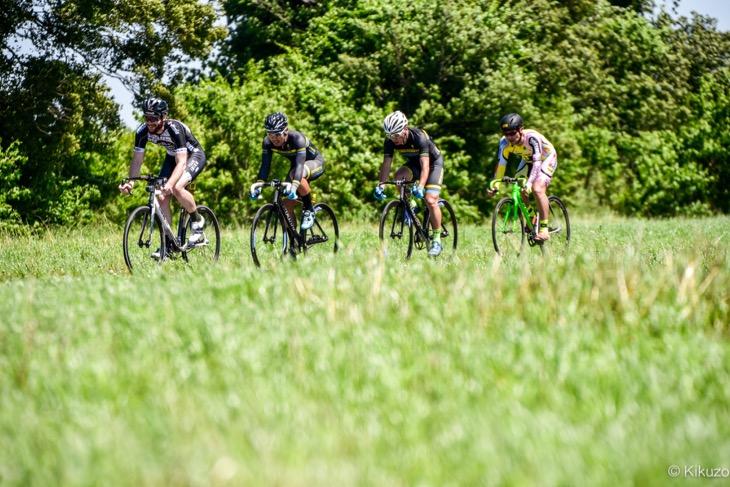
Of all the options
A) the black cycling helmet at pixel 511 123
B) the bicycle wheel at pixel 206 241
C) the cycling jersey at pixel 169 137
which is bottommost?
the bicycle wheel at pixel 206 241

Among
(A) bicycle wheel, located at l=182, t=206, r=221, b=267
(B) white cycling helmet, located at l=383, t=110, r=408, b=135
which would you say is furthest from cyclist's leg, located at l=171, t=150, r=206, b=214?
(B) white cycling helmet, located at l=383, t=110, r=408, b=135

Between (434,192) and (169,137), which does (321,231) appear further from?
(169,137)

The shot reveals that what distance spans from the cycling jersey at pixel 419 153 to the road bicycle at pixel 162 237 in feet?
9.36

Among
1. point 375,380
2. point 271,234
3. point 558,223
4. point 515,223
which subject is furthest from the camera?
point 558,223

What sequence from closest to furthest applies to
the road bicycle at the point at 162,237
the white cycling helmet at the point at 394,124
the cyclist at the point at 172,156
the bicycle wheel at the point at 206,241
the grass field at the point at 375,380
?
1. the grass field at the point at 375,380
2. the road bicycle at the point at 162,237
3. the cyclist at the point at 172,156
4. the bicycle wheel at the point at 206,241
5. the white cycling helmet at the point at 394,124

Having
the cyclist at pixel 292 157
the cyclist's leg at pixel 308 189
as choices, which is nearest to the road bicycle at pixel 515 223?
the cyclist's leg at pixel 308 189

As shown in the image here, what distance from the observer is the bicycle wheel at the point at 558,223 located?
1280cm

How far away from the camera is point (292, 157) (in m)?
10.8

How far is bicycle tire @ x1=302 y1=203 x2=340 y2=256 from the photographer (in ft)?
37.1

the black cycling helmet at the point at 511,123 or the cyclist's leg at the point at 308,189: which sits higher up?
the black cycling helmet at the point at 511,123

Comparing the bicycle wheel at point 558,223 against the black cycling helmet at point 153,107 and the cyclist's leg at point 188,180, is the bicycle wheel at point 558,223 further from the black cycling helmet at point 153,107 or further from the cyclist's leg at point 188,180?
the black cycling helmet at point 153,107

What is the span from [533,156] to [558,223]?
1762mm

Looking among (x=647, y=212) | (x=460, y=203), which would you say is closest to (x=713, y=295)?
(x=460, y=203)

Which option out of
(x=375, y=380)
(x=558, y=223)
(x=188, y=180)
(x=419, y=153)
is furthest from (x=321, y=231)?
(x=375, y=380)
